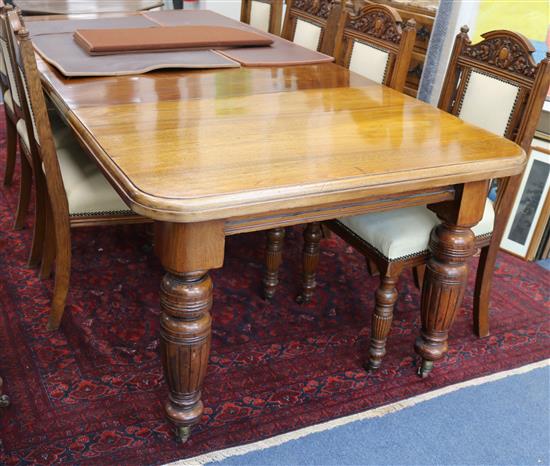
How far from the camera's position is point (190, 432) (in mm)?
1648

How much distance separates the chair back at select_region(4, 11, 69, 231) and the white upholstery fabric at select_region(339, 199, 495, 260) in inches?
33.9

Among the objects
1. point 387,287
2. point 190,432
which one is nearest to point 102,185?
point 190,432

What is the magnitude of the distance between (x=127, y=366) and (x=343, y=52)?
1.42 meters

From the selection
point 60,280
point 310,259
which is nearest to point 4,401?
point 60,280

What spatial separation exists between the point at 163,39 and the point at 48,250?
897 mm

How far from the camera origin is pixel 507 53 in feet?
6.09

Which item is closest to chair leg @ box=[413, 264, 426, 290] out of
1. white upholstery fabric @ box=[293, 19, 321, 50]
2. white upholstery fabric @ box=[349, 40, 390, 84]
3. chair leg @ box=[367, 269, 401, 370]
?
chair leg @ box=[367, 269, 401, 370]

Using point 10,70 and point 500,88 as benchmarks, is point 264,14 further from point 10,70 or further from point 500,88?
point 500,88

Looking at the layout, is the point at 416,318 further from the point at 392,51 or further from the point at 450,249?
the point at 392,51

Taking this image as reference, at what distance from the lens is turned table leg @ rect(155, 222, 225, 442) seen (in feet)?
4.35

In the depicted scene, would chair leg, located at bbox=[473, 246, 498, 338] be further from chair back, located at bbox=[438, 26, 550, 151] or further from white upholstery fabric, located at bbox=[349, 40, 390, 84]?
white upholstery fabric, located at bbox=[349, 40, 390, 84]

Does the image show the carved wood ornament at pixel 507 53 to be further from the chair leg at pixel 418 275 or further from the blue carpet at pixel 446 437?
the blue carpet at pixel 446 437

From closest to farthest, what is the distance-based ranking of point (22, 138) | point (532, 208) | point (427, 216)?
1. point (427, 216)
2. point (22, 138)
3. point (532, 208)

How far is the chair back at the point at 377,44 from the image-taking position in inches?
83.7
